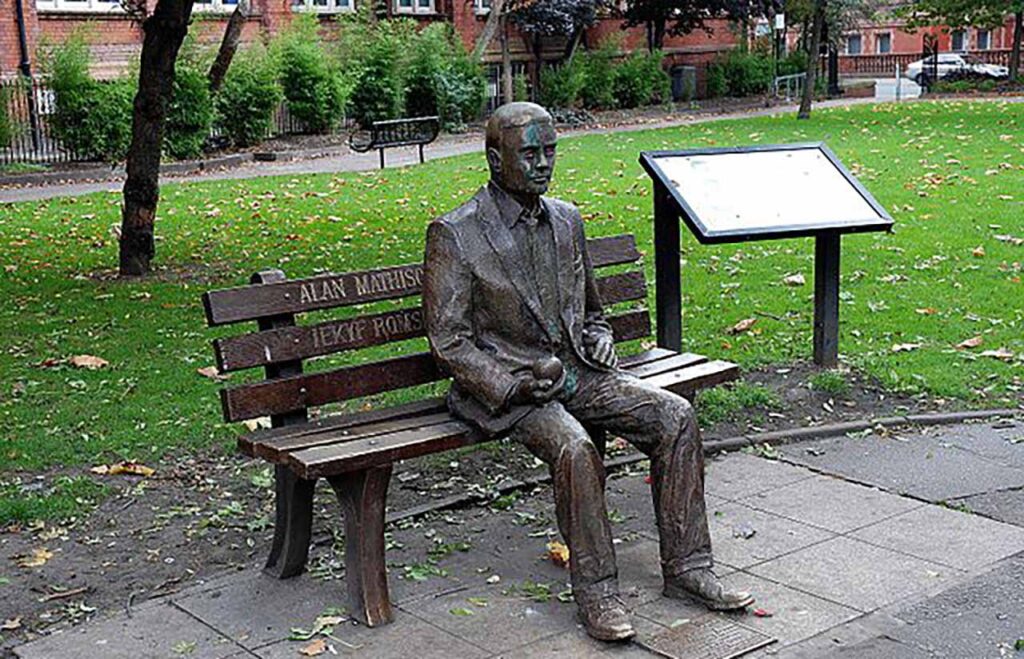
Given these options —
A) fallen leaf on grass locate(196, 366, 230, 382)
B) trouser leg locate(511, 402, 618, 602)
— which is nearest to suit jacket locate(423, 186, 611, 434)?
trouser leg locate(511, 402, 618, 602)

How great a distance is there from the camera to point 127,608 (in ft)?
16.9

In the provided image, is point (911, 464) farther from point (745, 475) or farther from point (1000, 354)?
point (1000, 354)

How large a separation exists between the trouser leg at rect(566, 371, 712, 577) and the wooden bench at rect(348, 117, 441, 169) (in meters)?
17.7

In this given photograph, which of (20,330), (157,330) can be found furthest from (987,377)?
(20,330)

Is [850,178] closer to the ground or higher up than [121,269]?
higher up

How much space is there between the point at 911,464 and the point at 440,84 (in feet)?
88.2

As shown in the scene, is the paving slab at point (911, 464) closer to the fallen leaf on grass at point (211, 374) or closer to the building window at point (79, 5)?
the fallen leaf on grass at point (211, 374)

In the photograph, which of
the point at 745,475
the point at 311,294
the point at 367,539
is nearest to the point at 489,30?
the point at 745,475

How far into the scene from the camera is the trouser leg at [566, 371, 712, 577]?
5.02 m

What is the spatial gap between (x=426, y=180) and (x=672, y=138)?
8620mm

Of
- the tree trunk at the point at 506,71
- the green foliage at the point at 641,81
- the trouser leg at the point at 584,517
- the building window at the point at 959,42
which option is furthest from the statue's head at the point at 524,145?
the building window at the point at 959,42

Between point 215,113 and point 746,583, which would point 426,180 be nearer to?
point 215,113

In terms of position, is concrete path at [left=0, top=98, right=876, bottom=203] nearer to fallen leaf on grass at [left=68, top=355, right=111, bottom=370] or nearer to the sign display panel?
fallen leaf on grass at [left=68, top=355, right=111, bottom=370]

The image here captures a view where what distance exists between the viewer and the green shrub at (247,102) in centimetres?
2744
